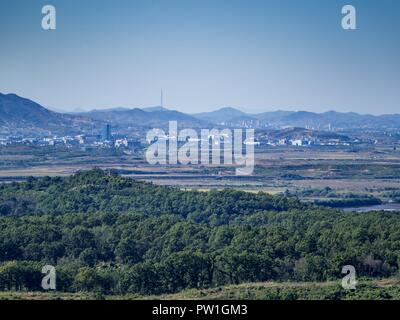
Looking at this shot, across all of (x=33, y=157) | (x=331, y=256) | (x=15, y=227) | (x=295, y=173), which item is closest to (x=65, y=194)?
(x=15, y=227)

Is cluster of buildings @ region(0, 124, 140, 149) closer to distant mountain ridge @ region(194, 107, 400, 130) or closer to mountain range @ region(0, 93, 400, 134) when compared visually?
mountain range @ region(0, 93, 400, 134)

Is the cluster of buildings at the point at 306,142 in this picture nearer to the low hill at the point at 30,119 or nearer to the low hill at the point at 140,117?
the low hill at the point at 30,119

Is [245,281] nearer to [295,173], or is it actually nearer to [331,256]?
[331,256]

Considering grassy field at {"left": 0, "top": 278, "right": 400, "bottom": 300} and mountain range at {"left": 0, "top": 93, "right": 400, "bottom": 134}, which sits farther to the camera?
mountain range at {"left": 0, "top": 93, "right": 400, "bottom": 134}

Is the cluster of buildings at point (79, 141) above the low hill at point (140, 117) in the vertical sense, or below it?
below

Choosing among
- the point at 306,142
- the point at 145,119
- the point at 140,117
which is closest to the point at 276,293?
the point at 306,142

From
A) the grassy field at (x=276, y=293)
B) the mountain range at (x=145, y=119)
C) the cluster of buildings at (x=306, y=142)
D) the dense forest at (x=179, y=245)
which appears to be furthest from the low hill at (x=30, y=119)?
the grassy field at (x=276, y=293)

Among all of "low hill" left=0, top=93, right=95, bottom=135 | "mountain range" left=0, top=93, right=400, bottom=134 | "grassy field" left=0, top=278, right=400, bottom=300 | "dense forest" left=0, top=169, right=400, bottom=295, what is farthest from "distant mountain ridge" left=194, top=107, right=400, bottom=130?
"grassy field" left=0, top=278, right=400, bottom=300

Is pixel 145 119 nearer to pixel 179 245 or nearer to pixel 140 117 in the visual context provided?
pixel 140 117
